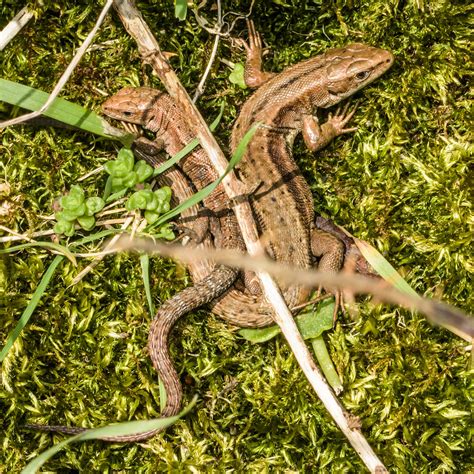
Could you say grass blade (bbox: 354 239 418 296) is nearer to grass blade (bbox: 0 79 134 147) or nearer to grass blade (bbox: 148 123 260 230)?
grass blade (bbox: 148 123 260 230)

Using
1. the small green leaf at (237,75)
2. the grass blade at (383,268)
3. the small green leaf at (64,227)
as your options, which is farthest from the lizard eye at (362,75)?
the small green leaf at (64,227)

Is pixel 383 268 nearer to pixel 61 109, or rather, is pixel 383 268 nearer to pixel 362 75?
pixel 362 75

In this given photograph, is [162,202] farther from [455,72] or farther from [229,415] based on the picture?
[455,72]

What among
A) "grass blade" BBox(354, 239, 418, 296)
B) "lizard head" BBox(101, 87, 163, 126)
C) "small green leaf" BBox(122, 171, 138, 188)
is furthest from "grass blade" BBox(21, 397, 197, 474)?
"lizard head" BBox(101, 87, 163, 126)

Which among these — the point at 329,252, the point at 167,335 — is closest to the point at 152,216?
the point at 167,335

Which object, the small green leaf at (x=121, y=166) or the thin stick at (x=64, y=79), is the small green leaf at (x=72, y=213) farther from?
the thin stick at (x=64, y=79)

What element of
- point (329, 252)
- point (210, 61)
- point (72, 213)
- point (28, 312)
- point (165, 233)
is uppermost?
point (210, 61)

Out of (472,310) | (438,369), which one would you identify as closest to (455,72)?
(472,310)
